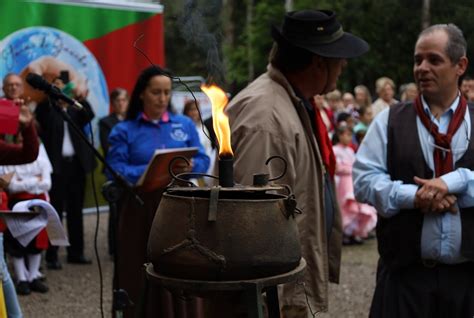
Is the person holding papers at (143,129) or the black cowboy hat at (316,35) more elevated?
the black cowboy hat at (316,35)

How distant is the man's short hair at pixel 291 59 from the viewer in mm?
3891

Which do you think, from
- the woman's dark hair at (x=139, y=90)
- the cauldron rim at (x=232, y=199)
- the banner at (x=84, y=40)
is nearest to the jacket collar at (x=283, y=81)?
the cauldron rim at (x=232, y=199)

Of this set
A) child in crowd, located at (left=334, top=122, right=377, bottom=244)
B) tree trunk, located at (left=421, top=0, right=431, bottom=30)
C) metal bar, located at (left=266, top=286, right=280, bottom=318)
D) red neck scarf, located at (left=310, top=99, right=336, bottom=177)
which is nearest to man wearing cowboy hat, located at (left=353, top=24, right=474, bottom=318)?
red neck scarf, located at (left=310, top=99, right=336, bottom=177)

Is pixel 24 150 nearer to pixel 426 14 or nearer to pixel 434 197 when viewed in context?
pixel 434 197

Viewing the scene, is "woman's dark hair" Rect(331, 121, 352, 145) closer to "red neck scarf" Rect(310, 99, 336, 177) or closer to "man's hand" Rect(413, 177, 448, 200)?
"red neck scarf" Rect(310, 99, 336, 177)

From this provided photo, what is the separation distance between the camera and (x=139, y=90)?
5723mm

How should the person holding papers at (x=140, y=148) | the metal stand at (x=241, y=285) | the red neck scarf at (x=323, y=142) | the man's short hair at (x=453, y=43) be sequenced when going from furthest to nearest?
the person holding papers at (x=140, y=148)
the red neck scarf at (x=323, y=142)
the man's short hair at (x=453, y=43)
the metal stand at (x=241, y=285)

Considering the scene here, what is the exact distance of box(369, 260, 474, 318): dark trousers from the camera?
3.72m

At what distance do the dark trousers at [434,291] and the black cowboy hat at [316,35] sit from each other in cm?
105

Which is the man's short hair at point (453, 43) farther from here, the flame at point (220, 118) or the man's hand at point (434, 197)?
the flame at point (220, 118)

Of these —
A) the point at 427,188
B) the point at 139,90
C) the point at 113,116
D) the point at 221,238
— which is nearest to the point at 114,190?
the point at 139,90

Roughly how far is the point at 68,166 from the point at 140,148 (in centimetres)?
→ 253

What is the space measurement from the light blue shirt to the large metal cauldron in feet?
→ 3.81

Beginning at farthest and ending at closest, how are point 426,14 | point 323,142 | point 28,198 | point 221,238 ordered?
point 426,14, point 28,198, point 323,142, point 221,238
